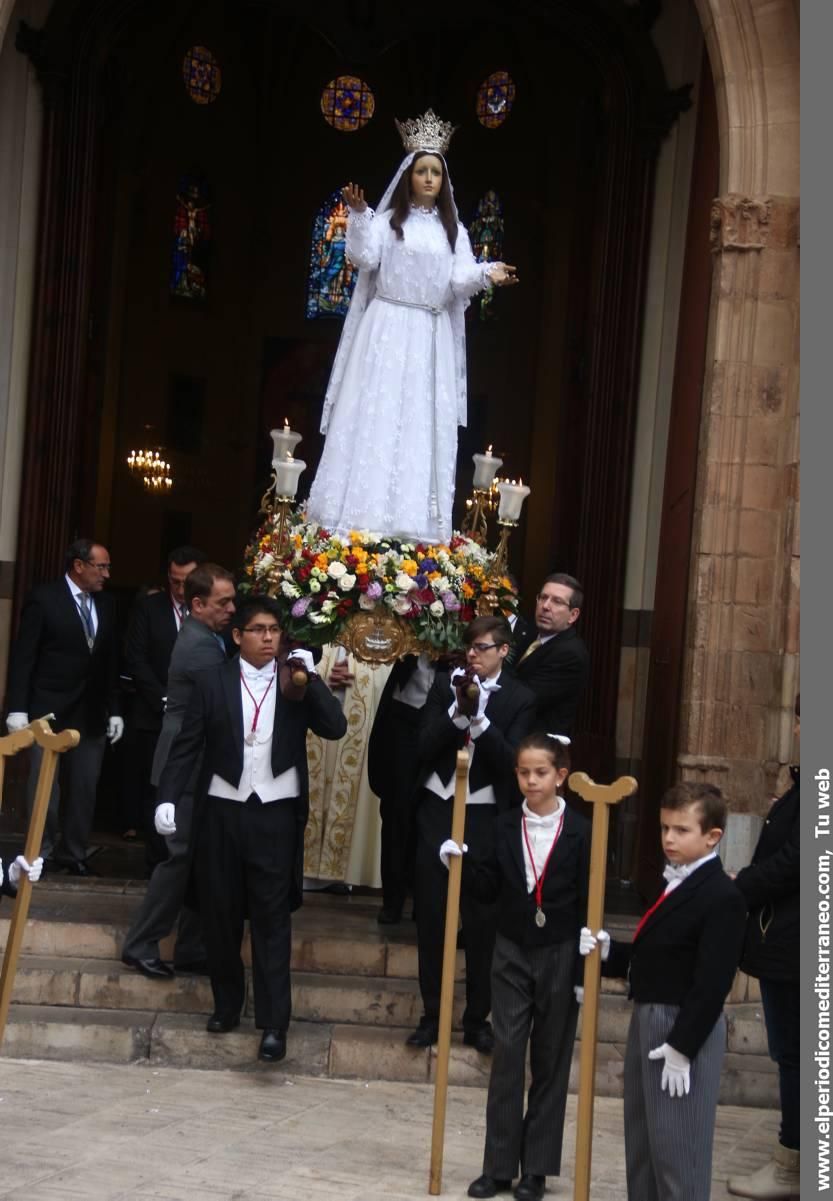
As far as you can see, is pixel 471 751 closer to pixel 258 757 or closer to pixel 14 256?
pixel 258 757

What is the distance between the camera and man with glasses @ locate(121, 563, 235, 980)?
790cm

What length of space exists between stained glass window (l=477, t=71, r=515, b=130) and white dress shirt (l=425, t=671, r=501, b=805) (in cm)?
1453

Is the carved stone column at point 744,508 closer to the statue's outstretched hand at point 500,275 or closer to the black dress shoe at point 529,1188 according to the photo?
the statue's outstretched hand at point 500,275

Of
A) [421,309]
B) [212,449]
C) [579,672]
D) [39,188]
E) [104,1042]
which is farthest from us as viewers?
[212,449]

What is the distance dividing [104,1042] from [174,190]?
15.6 metres

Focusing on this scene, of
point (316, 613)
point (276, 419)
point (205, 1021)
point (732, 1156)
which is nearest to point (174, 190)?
point (276, 419)

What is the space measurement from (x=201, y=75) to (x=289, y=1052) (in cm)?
1604

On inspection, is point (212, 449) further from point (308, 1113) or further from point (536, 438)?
point (308, 1113)

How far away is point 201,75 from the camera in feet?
69.4

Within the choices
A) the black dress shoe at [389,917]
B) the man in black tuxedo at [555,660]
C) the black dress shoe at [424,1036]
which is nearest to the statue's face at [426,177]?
the man in black tuxedo at [555,660]

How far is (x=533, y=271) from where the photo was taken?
68.5ft

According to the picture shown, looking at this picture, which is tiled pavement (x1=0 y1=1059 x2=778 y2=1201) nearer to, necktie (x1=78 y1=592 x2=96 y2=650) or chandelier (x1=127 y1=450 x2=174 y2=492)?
necktie (x1=78 y1=592 x2=96 y2=650)

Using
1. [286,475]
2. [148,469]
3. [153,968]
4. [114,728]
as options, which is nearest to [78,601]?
[114,728]

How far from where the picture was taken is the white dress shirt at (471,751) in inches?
287
